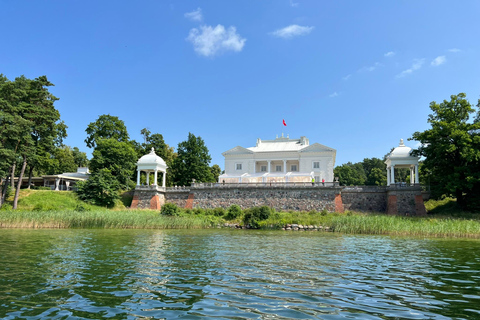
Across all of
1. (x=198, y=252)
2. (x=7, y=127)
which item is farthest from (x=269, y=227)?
(x=7, y=127)

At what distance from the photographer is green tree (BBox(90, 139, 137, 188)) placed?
158ft

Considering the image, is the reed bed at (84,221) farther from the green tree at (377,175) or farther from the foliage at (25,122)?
the green tree at (377,175)

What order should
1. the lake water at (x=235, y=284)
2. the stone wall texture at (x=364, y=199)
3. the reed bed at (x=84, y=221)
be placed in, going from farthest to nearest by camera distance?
the stone wall texture at (x=364, y=199), the reed bed at (x=84, y=221), the lake water at (x=235, y=284)

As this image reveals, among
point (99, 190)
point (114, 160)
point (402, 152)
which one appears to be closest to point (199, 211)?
point (99, 190)

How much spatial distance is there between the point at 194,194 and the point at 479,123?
33897 mm

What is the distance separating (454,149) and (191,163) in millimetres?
36089

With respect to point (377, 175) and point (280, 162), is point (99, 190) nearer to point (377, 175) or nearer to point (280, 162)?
point (280, 162)

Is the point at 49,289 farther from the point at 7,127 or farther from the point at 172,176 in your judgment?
the point at 172,176

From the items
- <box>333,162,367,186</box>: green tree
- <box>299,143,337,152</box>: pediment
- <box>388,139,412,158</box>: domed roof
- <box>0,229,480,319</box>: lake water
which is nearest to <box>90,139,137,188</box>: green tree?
<box>299,143,337,152</box>: pediment

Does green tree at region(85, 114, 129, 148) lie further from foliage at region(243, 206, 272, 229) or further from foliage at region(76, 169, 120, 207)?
foliage at region(243, 206, 272, 229)

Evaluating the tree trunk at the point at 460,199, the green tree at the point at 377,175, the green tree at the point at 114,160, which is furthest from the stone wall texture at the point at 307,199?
the green tree at the point at 377,175

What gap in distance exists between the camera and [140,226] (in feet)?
102

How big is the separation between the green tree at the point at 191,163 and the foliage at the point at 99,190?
1222 centimetres

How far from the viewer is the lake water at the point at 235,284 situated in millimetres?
6938
